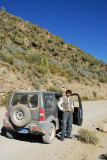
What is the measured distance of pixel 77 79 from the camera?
22953mm

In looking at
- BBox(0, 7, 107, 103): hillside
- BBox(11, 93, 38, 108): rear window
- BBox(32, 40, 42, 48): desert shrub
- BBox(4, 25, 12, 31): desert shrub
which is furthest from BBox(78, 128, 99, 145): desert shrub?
BBox(4, 25, 12, 31): desert shrub

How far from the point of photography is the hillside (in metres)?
17.5

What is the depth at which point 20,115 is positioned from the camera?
16.1 ft

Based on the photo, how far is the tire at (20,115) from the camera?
476 centimetres

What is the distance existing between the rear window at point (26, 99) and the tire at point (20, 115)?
0.30 m

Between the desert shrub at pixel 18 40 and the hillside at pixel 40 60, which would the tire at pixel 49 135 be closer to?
the hillside at pixel 40 60

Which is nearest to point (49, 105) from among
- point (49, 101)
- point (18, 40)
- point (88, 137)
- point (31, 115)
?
point (49, 101)

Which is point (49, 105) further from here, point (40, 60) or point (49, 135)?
point (40, 60)

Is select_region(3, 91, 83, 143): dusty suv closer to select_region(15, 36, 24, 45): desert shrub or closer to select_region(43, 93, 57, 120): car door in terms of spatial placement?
select_region(43, 93, 57, 120): car door

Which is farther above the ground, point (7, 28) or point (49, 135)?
point (7, 28)

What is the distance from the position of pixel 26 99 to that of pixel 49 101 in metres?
0.81

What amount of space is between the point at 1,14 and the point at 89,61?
982 inches

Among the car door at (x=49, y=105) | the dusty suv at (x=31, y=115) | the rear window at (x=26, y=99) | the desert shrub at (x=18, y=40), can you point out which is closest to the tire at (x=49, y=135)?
the dusty suv at (x=31, y=115)

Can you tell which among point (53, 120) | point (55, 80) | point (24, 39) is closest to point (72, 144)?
point (53, 120)
